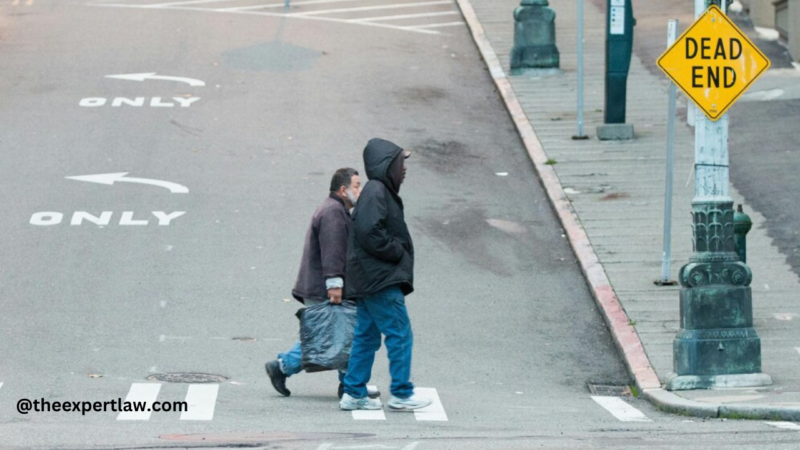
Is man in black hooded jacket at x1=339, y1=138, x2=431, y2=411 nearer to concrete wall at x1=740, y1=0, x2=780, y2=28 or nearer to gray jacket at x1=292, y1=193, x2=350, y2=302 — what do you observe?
gray jacket at x1=292, y1=193, x2=350, y2=302

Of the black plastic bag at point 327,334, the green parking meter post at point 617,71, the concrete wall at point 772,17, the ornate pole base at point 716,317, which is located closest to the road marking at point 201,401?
the black plastic bag at point 327,334

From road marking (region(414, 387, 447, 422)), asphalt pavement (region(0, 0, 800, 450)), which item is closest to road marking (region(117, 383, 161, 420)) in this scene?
asphalt pavement (region(0, 0, 800, 450))

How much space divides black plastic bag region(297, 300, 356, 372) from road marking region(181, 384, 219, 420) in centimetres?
77

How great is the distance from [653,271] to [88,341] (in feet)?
19.4

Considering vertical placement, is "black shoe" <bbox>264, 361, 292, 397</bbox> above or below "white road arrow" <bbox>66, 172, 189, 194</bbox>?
above

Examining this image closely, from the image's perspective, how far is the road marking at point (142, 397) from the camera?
905 centimetres

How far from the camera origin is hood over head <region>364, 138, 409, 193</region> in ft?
30.7

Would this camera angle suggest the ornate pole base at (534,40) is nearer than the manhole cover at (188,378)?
No

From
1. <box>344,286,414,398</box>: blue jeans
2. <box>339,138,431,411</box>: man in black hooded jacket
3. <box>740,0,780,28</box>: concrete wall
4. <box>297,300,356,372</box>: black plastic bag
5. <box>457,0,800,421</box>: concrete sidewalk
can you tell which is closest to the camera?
<box>339,138,431,411</box>: man in black hooded jacket

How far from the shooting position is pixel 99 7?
27.9m

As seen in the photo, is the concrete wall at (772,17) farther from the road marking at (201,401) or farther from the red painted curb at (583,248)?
the road marking at (201,401)

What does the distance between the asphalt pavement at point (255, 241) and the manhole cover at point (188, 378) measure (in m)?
0.11

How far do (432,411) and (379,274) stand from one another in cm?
115

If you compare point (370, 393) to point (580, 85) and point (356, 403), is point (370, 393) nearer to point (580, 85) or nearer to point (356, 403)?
point (356, 403)
